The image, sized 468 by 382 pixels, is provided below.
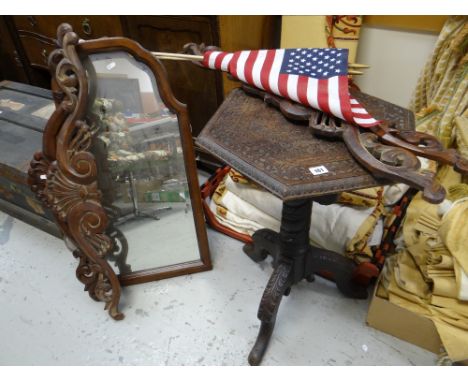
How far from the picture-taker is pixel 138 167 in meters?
1.15

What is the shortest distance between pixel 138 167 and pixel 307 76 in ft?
1.92

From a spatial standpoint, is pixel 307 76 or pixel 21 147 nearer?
pixel 307 76

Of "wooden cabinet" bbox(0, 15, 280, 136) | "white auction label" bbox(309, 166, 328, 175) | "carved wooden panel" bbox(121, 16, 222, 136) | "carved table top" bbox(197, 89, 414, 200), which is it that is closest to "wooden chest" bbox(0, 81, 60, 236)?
"wooden cabinet" bbox(0, 15, 280, 136)

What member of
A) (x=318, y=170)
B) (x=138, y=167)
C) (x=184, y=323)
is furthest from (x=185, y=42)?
(x=184, y=323)

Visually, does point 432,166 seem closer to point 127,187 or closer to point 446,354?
point 446,354

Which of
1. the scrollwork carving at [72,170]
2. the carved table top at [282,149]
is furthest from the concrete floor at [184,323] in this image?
the carved table top at [282,149]

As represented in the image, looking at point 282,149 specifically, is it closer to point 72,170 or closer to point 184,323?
point 72,170

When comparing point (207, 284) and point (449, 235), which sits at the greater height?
point (449, 235)

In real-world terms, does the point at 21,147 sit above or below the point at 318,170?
below

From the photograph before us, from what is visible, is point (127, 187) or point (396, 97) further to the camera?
point (396, 97)

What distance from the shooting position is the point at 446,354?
1.04 meters
